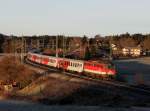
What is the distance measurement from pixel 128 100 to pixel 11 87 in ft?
88.5

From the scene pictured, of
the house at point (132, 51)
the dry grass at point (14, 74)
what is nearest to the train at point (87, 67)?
the dry grass at point (14, 74)

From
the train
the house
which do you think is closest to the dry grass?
the train

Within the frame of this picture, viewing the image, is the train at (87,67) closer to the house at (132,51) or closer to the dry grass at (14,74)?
the dry grass at (14,74)

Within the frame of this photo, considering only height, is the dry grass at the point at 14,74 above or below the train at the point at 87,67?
below

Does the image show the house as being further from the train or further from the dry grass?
the dry grass

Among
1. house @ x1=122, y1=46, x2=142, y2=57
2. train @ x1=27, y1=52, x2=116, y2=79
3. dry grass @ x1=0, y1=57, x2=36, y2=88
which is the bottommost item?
house @ x1=122, y1=46, x2=142, y2=57

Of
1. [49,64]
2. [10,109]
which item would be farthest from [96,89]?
[49,64]

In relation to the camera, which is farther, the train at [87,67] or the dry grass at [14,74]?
the dry grass at [14,74]

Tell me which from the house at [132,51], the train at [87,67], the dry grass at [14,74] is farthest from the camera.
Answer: the house at [132,51]

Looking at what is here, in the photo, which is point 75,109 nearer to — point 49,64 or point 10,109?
point 10,109

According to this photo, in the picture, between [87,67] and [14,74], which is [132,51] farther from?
[87,67]

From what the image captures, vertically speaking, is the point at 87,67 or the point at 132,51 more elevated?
the point at 87,67

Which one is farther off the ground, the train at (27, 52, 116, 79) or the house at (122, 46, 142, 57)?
the train at (27, 52, 116, 79)

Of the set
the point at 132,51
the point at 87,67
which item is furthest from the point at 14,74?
the point at 132,51
